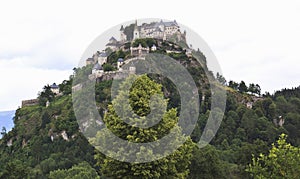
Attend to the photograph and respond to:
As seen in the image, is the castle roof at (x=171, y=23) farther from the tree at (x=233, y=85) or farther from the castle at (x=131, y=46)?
the tree at (x=233, y=85)

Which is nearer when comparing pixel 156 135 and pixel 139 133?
pixel 139 133

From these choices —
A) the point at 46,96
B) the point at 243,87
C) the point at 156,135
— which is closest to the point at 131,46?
the point at 46,96

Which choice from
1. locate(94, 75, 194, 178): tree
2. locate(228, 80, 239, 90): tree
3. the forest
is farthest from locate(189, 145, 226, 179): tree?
locate(228, 80, 239, 90): tree

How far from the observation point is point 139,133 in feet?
96.1

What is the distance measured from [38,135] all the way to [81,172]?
47776mm

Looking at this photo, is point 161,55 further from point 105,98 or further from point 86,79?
point 105,98

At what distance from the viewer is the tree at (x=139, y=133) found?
29078 millimetres

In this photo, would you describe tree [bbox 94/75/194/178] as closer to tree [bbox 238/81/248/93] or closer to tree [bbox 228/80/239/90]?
tree [bbox 238/81/248/93]

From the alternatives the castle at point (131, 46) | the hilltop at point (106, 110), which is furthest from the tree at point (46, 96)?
the castle at point (131, 46)

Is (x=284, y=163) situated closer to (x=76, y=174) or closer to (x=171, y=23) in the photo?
(x=76, y=174)

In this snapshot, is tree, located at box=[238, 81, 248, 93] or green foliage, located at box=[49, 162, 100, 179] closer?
green foliage, located at box=[49, 162, 100, 179]

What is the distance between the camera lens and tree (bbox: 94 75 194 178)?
29.1 meters

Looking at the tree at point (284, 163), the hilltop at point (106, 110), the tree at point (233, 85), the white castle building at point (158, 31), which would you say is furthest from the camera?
the white castle building at point (158, 31)

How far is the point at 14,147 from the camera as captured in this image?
121 m
